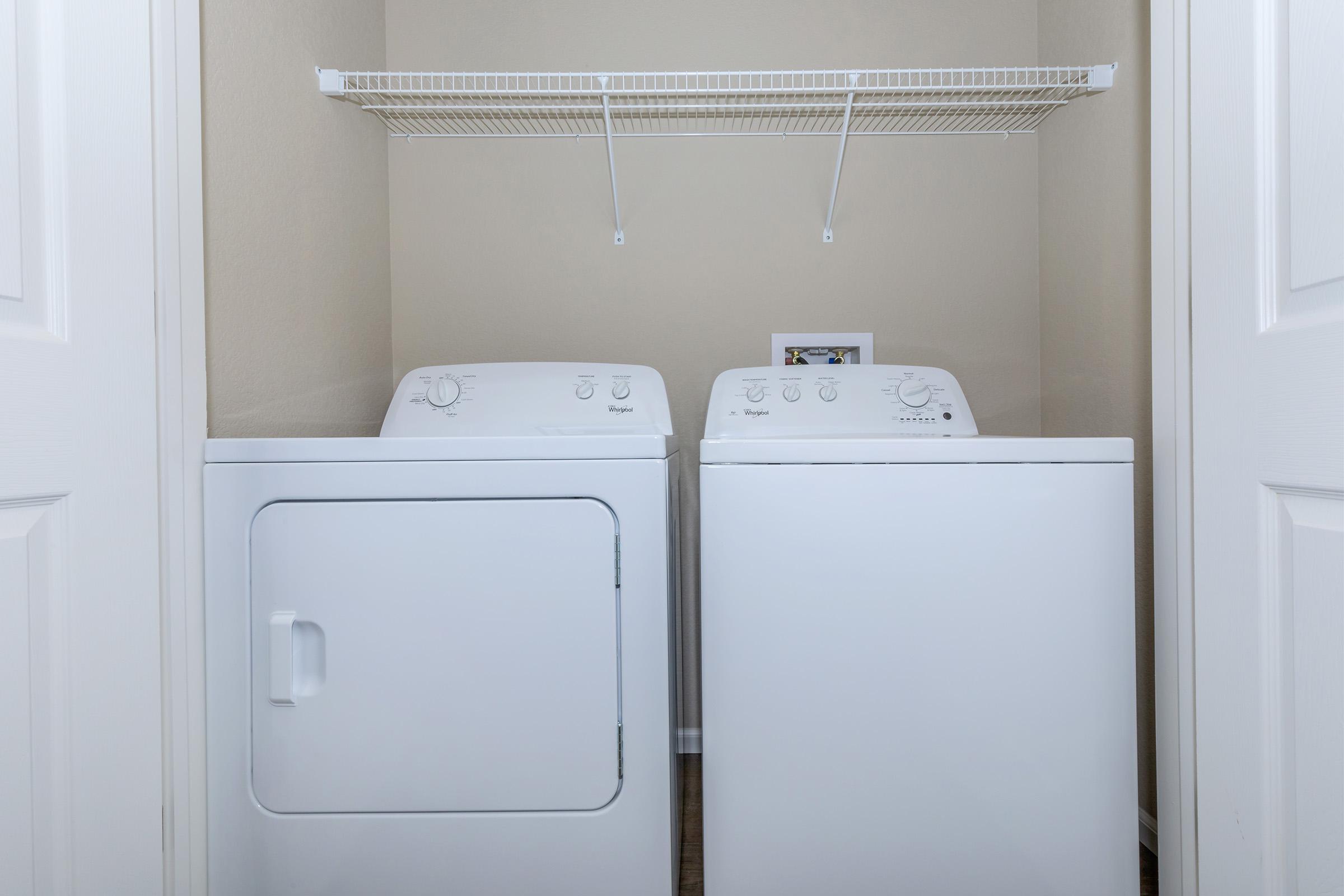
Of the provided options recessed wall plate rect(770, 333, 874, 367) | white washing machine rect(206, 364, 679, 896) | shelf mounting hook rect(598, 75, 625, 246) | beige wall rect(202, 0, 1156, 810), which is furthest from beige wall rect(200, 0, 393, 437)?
recessed wall plate rect(770, 333, 874, 367)

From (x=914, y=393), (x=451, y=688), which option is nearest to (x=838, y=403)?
(x=914, y=393)

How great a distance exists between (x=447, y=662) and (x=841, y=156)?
138 centimetres

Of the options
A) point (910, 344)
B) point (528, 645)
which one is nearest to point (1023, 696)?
point (528, 645)

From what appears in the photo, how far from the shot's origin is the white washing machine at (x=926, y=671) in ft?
3.48

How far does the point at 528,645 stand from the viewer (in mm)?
1065

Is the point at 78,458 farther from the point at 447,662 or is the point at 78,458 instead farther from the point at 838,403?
the point at 838,403

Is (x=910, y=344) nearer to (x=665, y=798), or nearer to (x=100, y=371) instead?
(x=665, y=798)

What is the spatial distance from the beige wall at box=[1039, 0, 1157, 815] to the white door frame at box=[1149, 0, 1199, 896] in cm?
18

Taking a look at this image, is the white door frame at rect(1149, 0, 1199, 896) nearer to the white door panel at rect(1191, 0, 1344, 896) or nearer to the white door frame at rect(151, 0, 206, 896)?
the white door panel at rect(1191, 0, 1344, 896)

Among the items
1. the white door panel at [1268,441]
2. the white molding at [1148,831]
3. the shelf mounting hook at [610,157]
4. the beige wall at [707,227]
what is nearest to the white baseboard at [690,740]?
the beige wall at [707,227]

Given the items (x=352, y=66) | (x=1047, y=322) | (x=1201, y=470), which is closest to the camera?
(x=1201, y=470)

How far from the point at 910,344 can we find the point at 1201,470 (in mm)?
871

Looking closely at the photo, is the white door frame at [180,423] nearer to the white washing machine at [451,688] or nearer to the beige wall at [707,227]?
the white washing machine at [451,688]

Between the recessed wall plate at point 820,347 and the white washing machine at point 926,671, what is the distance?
79 centimetres
